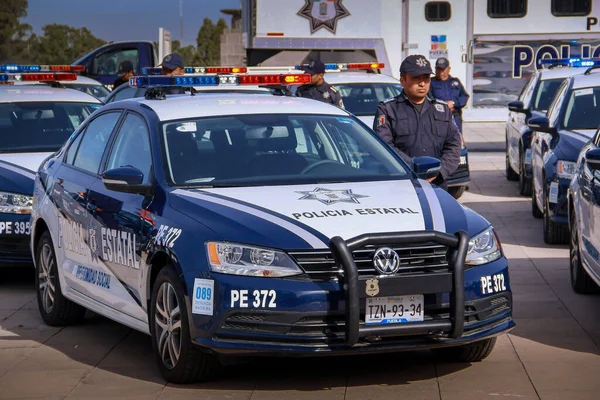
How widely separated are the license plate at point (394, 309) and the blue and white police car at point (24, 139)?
450 centimetres

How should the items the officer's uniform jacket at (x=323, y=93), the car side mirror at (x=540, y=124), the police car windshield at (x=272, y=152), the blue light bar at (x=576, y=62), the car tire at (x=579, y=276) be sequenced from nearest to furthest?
1. the police car windshield at (x=272, y=152)
2. the car tire at (x=579, y=276)
3. the car side mirror at (x=540, y=124)
4. the officer's uniform jacket at (x=323, y=93)
5. the blue light bar at (x=576, y=62)

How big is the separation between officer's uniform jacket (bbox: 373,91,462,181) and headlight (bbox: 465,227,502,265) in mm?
2283

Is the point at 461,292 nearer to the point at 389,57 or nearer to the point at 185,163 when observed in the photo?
the point at 185,163

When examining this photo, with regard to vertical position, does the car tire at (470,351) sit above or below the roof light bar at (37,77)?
below

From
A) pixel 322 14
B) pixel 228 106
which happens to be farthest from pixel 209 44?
pixel 228 106

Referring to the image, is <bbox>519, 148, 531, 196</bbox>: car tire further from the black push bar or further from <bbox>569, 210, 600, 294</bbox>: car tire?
the black push bar

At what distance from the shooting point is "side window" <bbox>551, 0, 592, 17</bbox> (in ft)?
88.4

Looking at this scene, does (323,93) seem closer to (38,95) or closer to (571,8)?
(38,95)

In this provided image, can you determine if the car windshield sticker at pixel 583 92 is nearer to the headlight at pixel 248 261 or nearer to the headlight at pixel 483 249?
the headlight at pixel 483 249

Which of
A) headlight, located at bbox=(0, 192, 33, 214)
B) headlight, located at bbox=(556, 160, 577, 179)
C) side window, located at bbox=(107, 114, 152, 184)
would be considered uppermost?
side window, located at bbox=(107, 114, 152, 184)

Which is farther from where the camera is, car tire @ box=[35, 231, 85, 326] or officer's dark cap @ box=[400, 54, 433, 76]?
officer's dark cap @ box=[400, 54, 433, 76]

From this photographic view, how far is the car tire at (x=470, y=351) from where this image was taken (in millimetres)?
7199

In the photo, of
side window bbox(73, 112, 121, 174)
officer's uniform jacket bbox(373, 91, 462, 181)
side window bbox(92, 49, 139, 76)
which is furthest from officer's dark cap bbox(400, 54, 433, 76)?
side window bbox(92, 49, 139, 76)

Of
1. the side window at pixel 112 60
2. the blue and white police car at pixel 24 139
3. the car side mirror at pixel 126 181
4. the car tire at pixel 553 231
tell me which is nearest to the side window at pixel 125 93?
the blue and white police car at pixel 24 139
